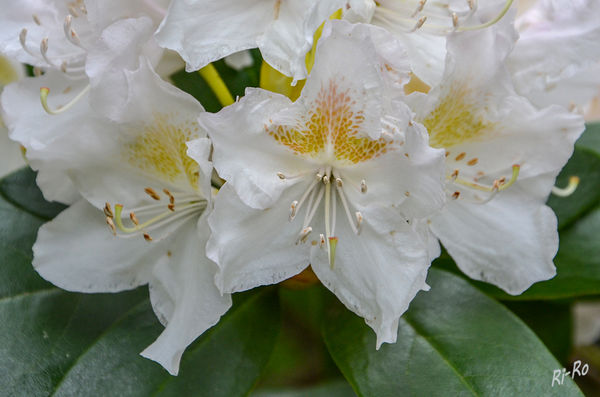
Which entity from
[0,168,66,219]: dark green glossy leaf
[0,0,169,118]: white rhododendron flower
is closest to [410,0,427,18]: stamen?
[0,0,169,118]: white rhododendron flower

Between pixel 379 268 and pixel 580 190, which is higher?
pixel 379 268

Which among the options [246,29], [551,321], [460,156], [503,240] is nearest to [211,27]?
[246,29]

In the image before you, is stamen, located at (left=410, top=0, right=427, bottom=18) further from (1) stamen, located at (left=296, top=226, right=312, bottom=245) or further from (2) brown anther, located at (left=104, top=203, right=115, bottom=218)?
(2) brown anther, located at (left=104, top=203, right=115, bottom=218)

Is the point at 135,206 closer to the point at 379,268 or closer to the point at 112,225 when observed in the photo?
the point at 112,225

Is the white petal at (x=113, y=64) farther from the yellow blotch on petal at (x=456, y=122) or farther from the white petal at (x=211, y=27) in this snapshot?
the yellow blotch on petal at (x=456, y=122)

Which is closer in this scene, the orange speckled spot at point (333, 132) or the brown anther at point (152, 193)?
the orange speckled spot at point (333, 132)

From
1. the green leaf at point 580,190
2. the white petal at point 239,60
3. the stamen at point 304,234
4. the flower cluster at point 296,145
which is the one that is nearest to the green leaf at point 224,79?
the white petal at point 239,60
